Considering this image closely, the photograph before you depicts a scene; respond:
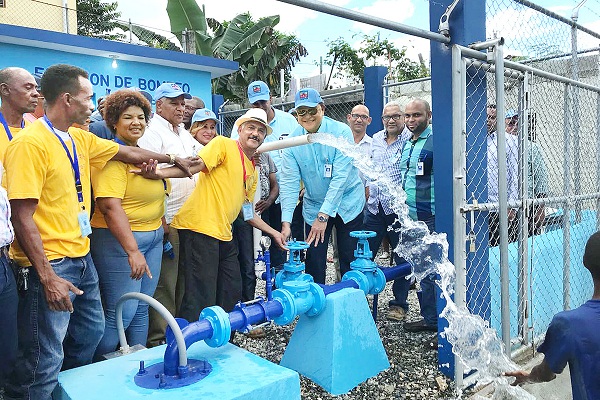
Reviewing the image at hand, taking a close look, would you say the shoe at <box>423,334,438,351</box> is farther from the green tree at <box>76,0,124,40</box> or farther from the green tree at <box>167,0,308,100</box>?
the green tree at <box>76,0,124,40</box>

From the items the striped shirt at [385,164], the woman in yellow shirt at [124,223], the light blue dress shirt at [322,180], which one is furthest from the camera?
the striped shirt at [385,164]

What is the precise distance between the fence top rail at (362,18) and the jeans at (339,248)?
1.75m

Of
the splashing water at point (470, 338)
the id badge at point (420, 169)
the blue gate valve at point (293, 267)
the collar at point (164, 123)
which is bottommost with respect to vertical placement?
the splashing water at point (470, 338)

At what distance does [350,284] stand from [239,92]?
43.2 ft

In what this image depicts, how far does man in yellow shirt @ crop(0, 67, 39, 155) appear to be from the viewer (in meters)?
2.58

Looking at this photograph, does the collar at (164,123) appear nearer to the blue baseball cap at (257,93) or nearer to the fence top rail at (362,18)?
the blue baseball cap at (257,93)

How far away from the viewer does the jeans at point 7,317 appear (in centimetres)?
202

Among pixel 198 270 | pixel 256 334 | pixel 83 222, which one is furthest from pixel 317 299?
pixel 256 334

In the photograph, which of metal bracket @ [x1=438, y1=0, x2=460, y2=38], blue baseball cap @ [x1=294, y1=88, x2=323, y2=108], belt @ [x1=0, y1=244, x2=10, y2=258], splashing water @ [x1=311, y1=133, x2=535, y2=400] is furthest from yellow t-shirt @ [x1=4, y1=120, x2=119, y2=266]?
metal bracket @ [x1=438, y1=0, x2=460, y2=38]

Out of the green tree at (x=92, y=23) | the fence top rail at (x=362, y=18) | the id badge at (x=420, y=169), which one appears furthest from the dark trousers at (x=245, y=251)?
the green tree at (x=92, y=23)

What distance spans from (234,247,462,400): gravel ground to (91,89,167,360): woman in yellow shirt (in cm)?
129

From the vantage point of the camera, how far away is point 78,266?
7.46ft

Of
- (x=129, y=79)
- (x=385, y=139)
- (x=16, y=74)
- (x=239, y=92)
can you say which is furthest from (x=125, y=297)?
(x=239, y=92)

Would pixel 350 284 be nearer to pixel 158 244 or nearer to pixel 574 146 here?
pixel 158 244
